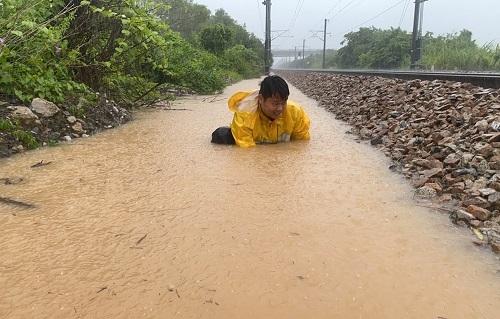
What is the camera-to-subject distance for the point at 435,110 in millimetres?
4668

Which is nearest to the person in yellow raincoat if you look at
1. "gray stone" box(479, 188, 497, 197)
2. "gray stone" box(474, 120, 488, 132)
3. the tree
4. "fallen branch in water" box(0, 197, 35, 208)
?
"gray stone" box(474, 120, 488, 132)

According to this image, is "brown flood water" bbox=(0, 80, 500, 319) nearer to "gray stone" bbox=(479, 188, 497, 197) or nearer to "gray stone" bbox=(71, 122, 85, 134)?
"gray stone" bbox=(479, 188, 497, 197)

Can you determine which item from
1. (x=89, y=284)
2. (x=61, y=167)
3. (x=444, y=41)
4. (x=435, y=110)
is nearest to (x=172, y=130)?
(x=61, y=167)

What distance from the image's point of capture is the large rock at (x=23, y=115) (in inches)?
169

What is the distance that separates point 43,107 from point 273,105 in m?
2.43

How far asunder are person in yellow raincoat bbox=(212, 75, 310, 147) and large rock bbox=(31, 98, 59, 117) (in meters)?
1.75

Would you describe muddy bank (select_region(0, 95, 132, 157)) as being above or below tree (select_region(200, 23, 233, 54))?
below

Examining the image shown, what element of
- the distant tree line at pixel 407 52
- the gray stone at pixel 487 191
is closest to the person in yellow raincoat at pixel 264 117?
the gray stone at pixel 487 191

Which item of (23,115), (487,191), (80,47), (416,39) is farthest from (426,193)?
(416,39)

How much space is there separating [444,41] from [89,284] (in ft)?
107

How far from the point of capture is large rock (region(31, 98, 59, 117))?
15.0 feet

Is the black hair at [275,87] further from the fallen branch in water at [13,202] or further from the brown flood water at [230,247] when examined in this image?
the fallen branch in water at [13,202]

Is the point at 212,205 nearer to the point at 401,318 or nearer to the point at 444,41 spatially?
the point at 401,318

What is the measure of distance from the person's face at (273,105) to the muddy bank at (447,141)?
1.13m
